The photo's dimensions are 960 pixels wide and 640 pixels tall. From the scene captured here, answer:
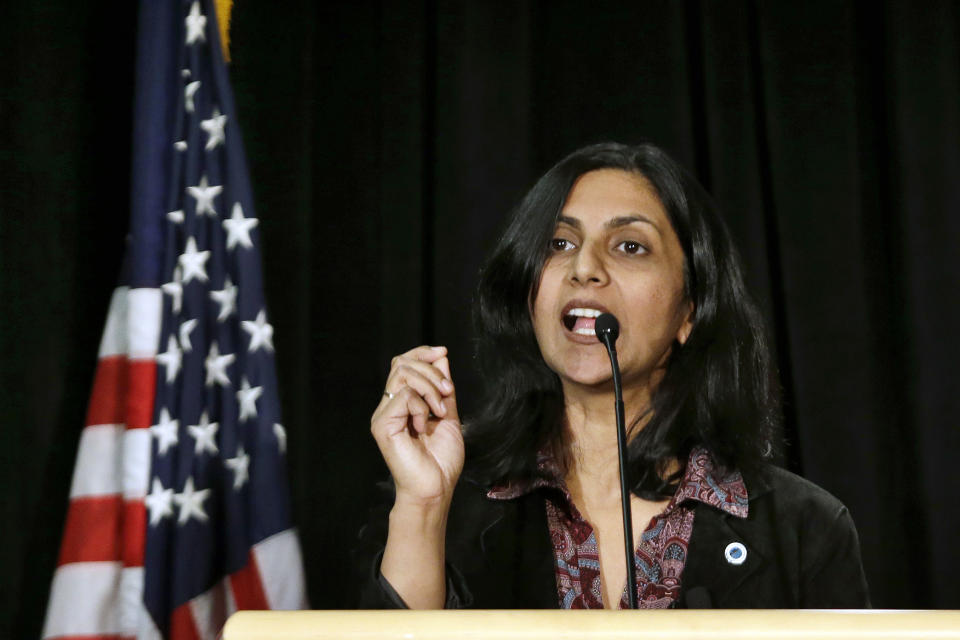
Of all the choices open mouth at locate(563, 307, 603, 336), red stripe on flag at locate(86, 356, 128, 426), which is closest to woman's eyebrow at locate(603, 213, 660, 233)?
open mouth at locate(563, 307, 603, 336)

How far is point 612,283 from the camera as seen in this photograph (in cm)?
164

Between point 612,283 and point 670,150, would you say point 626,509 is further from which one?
point 670,150

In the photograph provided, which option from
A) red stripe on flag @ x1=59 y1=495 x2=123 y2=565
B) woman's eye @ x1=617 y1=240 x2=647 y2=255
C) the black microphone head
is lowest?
red stripe on flag @ x1=59 y1=495 x2=123 y2=565

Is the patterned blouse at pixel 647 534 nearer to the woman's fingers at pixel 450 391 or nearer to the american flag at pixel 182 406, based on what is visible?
the woman's fingers at pixel 450 391

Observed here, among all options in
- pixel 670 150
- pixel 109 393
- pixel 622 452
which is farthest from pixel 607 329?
pixel 670 150

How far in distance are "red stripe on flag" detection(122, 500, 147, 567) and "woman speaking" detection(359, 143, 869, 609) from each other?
398mm

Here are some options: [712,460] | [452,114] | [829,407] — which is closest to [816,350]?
[829,407]

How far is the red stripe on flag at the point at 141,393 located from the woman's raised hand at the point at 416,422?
1.47 feet

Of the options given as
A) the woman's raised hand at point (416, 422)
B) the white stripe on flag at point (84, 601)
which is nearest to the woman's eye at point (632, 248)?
the woman's raised hand at point (416, 422)

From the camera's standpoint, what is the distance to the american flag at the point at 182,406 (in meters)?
1.57

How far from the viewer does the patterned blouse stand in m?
1.47

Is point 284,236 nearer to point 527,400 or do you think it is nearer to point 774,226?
point 527,400

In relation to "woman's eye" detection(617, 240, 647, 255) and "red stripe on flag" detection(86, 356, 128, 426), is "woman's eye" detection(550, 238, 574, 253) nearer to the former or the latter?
"woman's eye" detection(617, 240, 647, 255)

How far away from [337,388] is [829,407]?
1.18 meters
